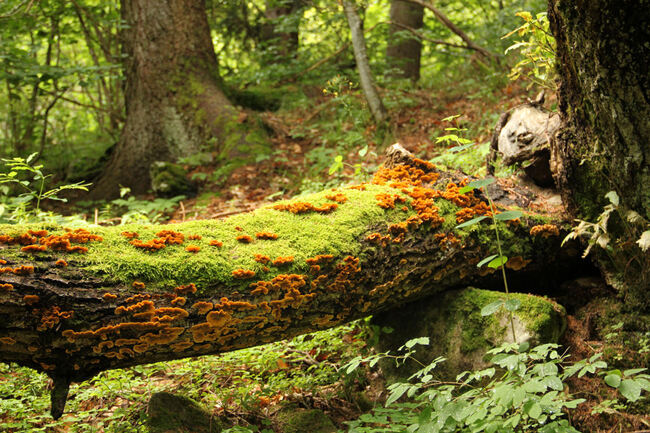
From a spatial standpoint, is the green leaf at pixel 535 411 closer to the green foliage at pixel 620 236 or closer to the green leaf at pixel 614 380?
the green leaf at pixel 614 380

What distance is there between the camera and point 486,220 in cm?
343

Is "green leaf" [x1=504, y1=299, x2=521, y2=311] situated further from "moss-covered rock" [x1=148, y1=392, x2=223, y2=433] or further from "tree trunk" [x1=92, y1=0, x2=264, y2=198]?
"tree trunk" [x1=92, y1=0, x2=264, y2=198]

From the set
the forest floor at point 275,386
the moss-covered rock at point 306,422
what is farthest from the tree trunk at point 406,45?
the moss-covered rock at point 306,422

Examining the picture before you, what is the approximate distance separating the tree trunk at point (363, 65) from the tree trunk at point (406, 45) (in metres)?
3.21

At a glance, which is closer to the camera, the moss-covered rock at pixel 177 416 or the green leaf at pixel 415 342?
the green leaf at pixel 415 342

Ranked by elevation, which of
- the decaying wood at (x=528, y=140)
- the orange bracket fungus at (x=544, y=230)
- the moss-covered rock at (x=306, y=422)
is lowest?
the moss-covered rock at (x=306, y=422)

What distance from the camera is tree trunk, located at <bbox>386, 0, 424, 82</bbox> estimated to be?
A: 35.8ft

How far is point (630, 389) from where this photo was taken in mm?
1914

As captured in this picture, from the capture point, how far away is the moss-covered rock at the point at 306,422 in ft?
9.62

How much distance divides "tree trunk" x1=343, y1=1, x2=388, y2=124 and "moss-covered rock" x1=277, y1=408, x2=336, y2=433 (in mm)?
5495

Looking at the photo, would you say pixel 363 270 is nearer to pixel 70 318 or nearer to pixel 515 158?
pixel 70 318

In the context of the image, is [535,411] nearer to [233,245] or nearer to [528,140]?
[233,245]

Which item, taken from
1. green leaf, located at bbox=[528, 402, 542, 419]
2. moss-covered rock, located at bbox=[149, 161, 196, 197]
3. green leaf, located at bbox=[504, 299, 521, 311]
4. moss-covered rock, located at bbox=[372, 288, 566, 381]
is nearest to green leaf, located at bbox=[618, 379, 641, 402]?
green leaf, located at bbox=[528, 402, 542, 419]

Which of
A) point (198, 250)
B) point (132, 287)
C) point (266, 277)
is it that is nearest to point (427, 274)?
point (266, 277)
